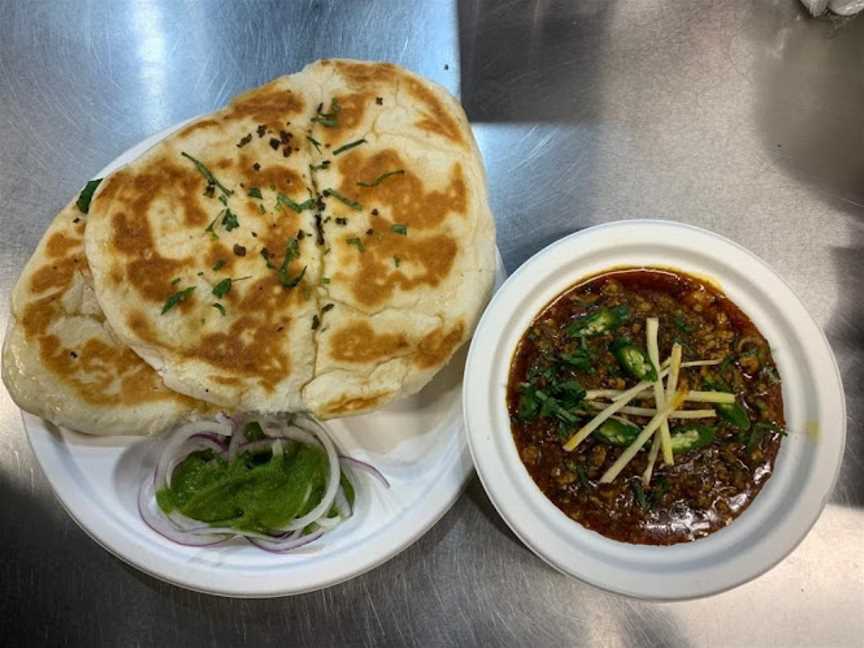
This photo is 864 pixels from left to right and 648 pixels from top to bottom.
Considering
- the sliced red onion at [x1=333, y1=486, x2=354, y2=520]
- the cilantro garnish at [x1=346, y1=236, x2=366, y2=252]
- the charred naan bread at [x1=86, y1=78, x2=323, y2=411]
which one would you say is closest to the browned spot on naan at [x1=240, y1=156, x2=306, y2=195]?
the charred naan bread at [x1=86, y1=78, x2=323, y2=411]

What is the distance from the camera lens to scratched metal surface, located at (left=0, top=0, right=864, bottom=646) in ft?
8.46

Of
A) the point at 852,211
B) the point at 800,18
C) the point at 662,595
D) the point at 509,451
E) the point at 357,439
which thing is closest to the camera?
the point at 662,595

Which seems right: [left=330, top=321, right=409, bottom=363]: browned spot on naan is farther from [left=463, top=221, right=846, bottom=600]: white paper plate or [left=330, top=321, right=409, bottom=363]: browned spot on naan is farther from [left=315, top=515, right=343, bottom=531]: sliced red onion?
[left=315, top=515, right=343, bottom=531]: sliced red onion

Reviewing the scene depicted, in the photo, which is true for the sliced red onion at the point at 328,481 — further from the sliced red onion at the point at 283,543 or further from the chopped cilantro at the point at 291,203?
the chopped cilantro at the point at 291,203

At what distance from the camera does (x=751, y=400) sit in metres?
1.98

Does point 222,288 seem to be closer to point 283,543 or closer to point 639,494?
point 283,543

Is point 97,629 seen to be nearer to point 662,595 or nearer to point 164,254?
point 164,254

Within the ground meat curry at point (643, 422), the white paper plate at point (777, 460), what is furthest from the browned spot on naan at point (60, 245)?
the ground meat curry at point (643, 422)

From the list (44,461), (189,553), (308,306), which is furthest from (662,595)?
(44,461)

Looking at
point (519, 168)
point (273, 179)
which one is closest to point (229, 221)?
point (273, 179)

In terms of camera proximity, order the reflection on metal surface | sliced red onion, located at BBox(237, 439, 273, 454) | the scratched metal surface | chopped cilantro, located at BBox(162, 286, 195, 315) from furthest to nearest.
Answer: the reflection on metal surface < the scratched metal surface < sliced red onion, located at BBox(237, 439, 273, 454) < chopped cilantro, located at BBox(162, 286, 195, 315)

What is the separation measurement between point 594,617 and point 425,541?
694 millimetres

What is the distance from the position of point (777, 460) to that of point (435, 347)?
1.02 m

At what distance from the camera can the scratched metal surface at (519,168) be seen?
2.58m
